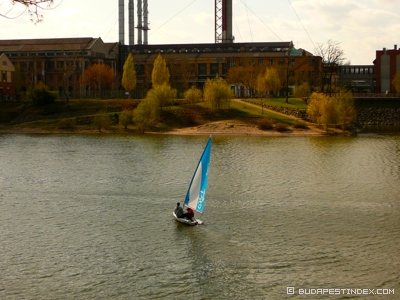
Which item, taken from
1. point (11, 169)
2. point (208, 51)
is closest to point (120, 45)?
point (208, 51)

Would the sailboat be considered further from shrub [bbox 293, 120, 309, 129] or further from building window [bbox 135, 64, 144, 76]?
building window [bbox 135, 64, 144, 76]

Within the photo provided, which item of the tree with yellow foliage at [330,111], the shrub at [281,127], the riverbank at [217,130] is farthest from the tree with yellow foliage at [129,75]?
the shrub at [281,127]

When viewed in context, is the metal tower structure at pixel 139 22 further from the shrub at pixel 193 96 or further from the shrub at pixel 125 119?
the shrub at pixel 125 119

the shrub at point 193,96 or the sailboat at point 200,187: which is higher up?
the shrub at point 193,96

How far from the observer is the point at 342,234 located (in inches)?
1226

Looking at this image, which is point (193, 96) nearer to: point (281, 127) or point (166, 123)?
point (166, 123)

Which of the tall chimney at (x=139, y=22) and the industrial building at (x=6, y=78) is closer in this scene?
the industrial building at (x=6, y=78)

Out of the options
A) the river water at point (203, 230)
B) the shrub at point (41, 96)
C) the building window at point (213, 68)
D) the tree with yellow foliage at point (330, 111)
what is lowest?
the river water at point (203, 230)

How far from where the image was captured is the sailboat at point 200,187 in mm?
32562

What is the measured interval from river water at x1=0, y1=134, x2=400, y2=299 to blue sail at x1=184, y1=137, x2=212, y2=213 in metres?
1.27

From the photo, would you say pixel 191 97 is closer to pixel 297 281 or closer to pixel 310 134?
pixel 310 134

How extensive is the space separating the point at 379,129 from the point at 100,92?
55935 millimetres

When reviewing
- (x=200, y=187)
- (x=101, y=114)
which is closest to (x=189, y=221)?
(x=200, y=187)

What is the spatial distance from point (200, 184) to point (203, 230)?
274 centimetres
